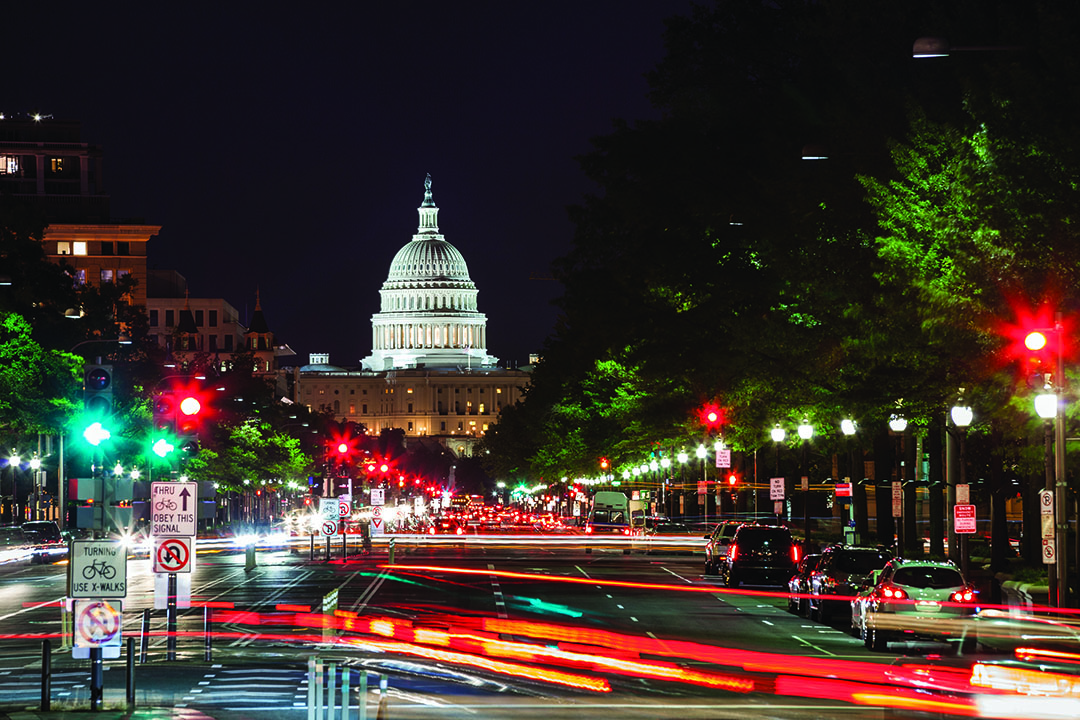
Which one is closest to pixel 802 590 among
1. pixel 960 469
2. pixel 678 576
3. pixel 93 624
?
pixel 960 469

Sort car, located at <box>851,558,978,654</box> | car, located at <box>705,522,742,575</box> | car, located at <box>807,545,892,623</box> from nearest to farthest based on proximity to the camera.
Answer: car, located at <box>851,558,978,654</box> → car, located at <box>807,545,892,623</box> → car, located at <box>705,522,742,575</box>

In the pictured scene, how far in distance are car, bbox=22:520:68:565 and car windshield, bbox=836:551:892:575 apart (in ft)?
125

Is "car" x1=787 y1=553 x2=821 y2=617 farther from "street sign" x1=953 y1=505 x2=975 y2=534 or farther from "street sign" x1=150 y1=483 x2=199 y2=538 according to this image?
"street sign" x1=150 y1=483 x2=199 y2=538

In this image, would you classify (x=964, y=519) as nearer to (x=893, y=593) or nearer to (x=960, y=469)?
(x=960, y=469)

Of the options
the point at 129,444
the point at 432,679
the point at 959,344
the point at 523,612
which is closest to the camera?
the point at 432,679

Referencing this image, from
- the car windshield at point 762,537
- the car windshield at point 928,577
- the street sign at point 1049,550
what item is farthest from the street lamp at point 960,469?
the car windshield at point 928,577

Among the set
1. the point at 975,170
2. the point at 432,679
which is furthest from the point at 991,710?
the point at 975,170

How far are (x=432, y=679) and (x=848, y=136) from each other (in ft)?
66.6

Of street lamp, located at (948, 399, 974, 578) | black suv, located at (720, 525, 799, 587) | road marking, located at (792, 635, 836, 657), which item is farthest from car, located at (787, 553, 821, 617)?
road marking, located at (792, 635, 836, 657)

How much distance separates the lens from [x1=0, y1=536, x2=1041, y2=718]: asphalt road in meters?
21.0

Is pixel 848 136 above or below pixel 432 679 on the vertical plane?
above

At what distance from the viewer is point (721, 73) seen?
173 feet

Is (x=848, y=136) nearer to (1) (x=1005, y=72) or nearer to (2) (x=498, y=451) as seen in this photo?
(1) (x=1005, y=72)

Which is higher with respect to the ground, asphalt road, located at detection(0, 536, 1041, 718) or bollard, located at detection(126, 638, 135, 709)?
bollard, located at detection(126, 638, 135, 709)
